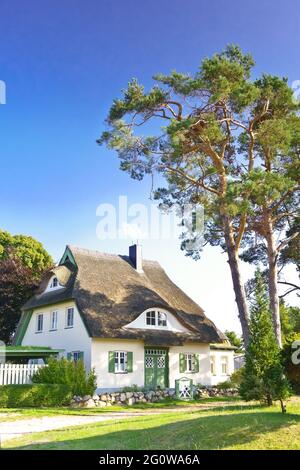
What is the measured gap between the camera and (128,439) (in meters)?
11.1

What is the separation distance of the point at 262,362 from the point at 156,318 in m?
13.0

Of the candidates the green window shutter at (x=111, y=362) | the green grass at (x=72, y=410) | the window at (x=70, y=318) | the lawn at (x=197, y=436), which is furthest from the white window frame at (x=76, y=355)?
the lawn at (x=197, y=436)

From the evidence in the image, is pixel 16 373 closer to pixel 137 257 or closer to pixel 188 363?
pixel 188 363

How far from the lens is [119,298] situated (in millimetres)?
29078

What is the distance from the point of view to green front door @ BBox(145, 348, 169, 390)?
28.2 m

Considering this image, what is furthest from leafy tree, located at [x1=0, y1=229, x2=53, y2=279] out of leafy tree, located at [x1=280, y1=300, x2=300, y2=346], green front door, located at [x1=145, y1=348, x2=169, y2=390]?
leafy tree, located at [x1=280, y1=300, x2=300, y2=346]

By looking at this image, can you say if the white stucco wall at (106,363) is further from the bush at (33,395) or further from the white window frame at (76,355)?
the bush at (33,395)

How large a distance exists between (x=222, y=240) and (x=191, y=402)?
9861mm

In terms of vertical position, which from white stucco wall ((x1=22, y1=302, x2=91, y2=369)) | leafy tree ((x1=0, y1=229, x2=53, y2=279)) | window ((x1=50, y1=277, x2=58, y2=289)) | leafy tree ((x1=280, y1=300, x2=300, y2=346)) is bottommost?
white stucco wall ((x1=22, y1=302, x2=91, y2=369))

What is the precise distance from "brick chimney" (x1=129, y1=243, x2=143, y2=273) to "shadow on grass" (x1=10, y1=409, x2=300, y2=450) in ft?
68.8

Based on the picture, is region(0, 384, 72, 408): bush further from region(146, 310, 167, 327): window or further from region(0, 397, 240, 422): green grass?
region(146, 310, 167, 327): window

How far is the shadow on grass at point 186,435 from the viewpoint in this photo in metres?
10.3

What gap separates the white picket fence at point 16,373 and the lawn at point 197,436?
443 inches
